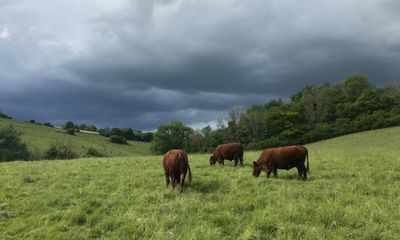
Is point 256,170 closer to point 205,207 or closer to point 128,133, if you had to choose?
point 205,207

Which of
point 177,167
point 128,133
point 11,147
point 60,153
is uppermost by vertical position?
point 128,133

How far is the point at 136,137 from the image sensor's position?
11762cm

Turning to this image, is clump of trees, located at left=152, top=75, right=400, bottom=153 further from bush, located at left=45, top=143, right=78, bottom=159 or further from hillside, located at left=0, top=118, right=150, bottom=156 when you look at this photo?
bush, located at left=45, top=143, right=78, bottom=159

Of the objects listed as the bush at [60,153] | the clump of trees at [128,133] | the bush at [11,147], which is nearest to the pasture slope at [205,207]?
the bush at [11,147]

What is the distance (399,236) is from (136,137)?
110 meters

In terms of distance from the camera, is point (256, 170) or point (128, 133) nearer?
point (256, 170)

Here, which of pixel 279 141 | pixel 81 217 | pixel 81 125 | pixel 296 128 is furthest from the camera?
pixel 81 125

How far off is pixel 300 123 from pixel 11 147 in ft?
173

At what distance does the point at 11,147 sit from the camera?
68562 millimetres

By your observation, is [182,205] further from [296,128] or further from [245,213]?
[296,128]

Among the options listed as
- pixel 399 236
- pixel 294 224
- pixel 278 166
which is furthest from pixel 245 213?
pixel 278 166

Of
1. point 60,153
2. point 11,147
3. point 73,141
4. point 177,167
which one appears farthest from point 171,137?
point 177,167

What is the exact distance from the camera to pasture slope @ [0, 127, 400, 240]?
32.0 ft

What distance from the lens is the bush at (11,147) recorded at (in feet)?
216
